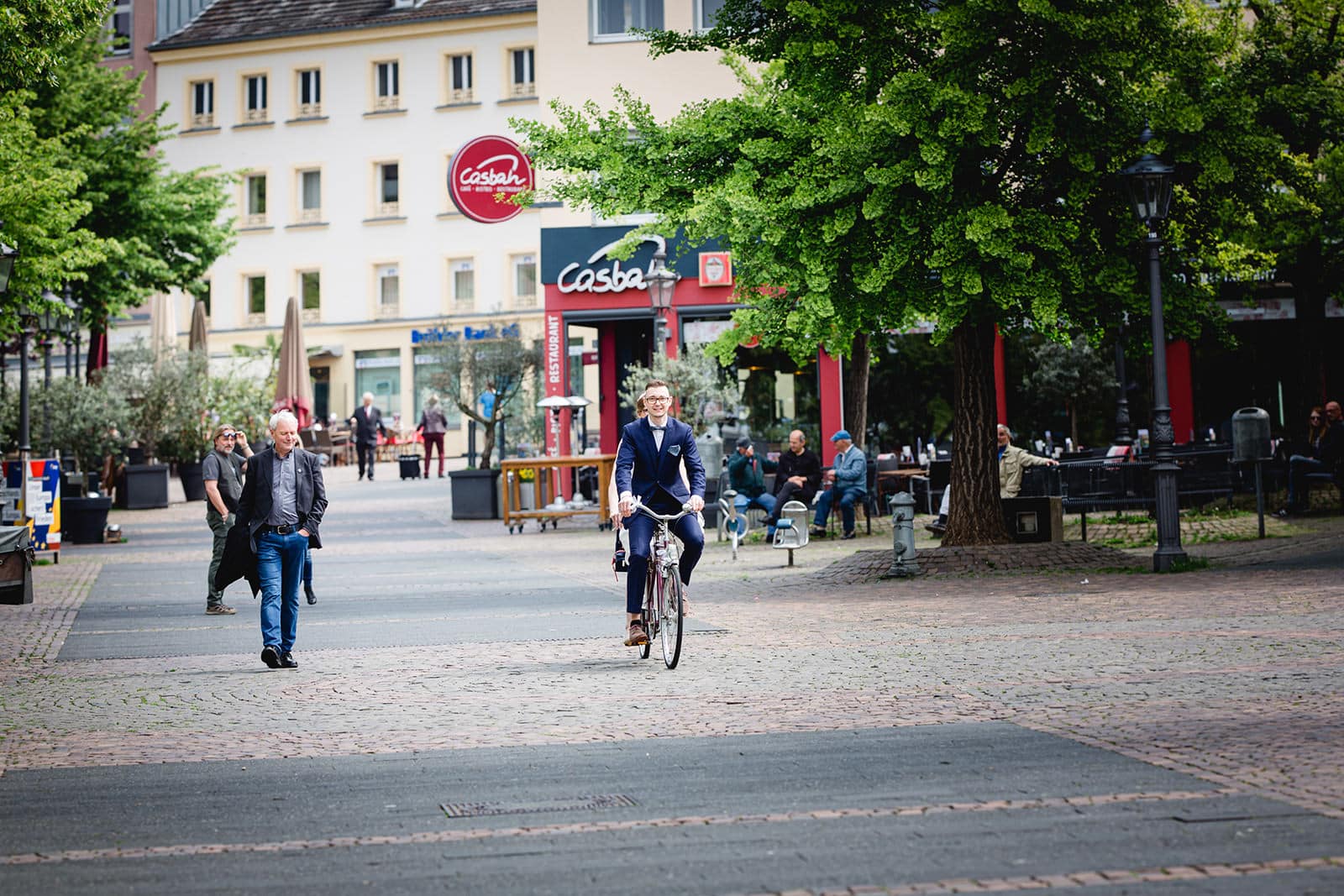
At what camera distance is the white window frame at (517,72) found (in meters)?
60.2

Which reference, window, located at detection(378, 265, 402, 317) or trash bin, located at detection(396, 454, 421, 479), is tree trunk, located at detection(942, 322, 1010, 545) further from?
window, located at detection(378, 265, 402, 317)

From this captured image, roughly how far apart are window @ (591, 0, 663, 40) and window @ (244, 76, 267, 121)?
29.4m

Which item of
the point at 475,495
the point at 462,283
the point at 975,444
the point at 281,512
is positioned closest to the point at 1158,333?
the point at 975,444

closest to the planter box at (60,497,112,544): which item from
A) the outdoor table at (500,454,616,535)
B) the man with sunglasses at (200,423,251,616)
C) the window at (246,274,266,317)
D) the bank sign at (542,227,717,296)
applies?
the outdoor table at (500,454,616,535)

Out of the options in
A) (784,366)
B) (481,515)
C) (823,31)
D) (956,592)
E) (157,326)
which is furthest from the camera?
(157,326)

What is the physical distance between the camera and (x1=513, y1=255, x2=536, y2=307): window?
60.3m

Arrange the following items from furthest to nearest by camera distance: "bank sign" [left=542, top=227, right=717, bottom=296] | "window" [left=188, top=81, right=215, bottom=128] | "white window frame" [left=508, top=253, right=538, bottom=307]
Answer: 1. "window" [left=188, top=81, right=215, bottom=128]
2. "white window frame" [left=508, top=253, right=538, bottom=307]
3. "bank sign" [left=542, top=227, right=717, bottom=296]

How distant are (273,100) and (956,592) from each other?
52.0m

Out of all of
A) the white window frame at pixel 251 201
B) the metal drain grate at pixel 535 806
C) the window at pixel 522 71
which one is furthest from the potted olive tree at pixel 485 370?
the metal drain grate at pixel 535 806

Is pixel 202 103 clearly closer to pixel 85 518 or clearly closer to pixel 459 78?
pixel 459 78

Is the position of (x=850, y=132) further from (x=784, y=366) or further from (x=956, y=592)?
(x=784, y=366)

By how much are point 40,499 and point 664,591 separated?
14200 millimetres

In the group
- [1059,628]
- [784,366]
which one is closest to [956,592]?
[1059,628]

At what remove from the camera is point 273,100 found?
62.5 meters
